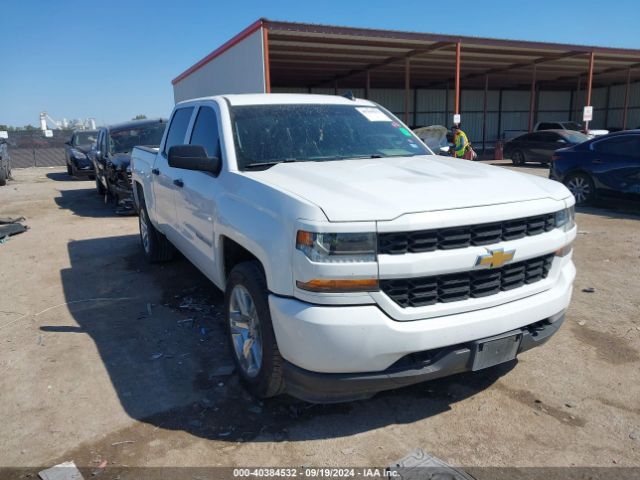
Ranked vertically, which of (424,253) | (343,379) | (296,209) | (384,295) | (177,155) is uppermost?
(177,155)

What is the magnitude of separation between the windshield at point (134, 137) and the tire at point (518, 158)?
14.7m

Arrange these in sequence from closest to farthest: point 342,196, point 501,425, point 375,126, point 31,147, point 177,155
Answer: point 342,196 < point 501,425 < point 177,155 < point 375,126 < point 31,147

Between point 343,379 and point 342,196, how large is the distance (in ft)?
3.15

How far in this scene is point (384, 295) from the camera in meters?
2.58

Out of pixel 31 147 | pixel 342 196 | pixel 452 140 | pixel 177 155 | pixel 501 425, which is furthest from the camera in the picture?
pixel 31 147

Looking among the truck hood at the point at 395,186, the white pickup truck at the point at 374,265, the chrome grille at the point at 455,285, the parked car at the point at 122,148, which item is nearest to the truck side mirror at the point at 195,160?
the white pickup truck at the point at 374,265

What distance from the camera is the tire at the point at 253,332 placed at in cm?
294

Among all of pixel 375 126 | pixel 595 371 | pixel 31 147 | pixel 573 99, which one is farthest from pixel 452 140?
pixel 573 99

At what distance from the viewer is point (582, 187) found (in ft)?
33.5

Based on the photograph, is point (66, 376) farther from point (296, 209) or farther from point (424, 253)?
point (424, 253)

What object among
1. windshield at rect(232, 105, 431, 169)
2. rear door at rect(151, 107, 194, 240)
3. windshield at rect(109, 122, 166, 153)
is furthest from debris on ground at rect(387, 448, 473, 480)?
windshield at rect(109, 122, 166, 153)

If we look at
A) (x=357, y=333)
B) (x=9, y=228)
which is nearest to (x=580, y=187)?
(x=357, y=333)

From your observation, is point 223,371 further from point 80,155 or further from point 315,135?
point 80,155

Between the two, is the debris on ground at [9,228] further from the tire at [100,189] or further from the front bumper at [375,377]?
the front bumper at [375,377]
